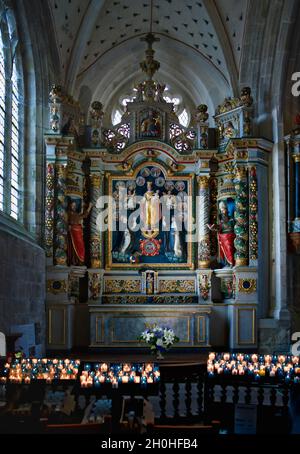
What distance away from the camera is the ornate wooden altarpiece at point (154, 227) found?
57.9ft

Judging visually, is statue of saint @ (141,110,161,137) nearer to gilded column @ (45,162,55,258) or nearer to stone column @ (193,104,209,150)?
stone column @ (193,104,209,150)

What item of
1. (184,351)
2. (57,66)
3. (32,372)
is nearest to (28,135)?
(57,66)

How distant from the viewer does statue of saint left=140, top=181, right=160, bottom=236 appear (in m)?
18.7

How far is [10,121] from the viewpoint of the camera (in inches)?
630

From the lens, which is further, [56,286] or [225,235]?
[225,235]

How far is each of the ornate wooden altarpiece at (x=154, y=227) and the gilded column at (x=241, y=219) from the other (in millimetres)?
25

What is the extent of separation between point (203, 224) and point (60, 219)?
3.75 metres

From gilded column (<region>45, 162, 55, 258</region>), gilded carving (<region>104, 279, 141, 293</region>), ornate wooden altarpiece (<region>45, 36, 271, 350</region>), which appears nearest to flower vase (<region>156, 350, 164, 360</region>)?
ornate wooden altarpiece (<region>45, 36, 271, 350</region>)

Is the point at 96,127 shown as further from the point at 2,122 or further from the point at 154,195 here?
the point at 2,122

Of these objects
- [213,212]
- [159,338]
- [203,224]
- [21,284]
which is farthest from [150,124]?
[159,338]

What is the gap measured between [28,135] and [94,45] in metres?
4.35

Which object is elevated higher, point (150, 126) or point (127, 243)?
point (150, 126)

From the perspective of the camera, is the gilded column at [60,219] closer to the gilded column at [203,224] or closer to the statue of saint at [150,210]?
the statue of saint at [150,210]

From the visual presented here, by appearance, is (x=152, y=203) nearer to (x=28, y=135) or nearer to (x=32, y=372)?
(x=28, y=135)
